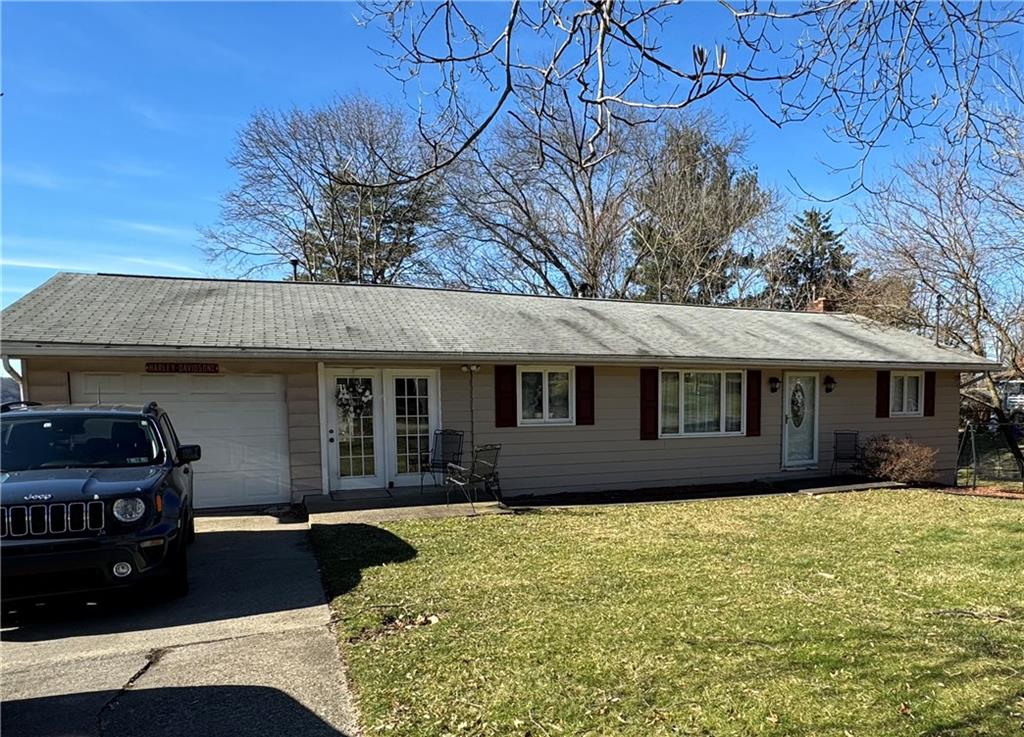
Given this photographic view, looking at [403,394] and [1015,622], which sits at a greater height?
[403,394]

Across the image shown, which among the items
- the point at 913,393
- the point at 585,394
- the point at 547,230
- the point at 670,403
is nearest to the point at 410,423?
the point at 585,394

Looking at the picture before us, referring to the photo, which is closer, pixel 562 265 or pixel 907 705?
pixel 907 705

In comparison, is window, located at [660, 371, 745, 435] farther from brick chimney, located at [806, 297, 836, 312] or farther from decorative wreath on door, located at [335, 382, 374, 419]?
brick chimney, located at [806, 297, 836, 312]

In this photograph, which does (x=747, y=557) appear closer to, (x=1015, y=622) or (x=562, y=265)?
(x=1015, y=622)

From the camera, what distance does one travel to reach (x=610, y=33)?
11.4ft

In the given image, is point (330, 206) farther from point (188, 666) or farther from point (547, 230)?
point (188, 666)

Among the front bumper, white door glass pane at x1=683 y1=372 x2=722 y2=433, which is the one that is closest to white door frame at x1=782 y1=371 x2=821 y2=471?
white door glass pane at x1=683 y1=372 x2=722 y2=433

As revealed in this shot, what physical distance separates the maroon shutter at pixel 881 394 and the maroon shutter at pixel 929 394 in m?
1.29

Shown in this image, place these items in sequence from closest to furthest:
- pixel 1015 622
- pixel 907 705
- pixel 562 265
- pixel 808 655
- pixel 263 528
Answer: pixel 907 705 < pixel 808 655 < pixel 1015 622 < pixel 263 528 < pixel 562 265

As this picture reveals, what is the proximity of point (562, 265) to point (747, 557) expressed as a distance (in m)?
19.2

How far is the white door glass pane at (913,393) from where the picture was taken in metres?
14.2

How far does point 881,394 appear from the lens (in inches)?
539

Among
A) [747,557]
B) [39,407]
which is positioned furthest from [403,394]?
[747,557]

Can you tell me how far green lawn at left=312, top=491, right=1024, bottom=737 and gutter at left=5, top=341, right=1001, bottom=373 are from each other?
2.65 m
